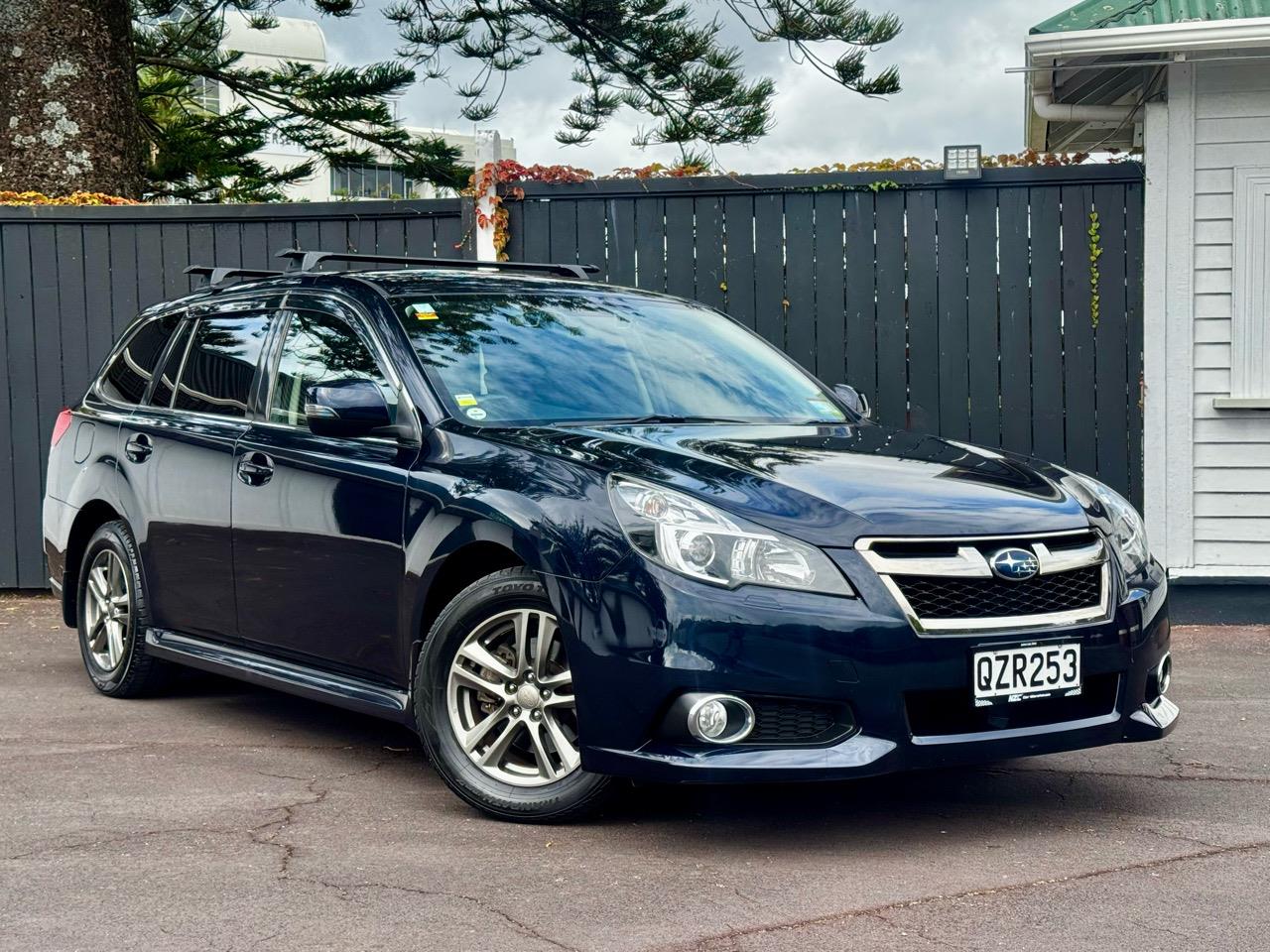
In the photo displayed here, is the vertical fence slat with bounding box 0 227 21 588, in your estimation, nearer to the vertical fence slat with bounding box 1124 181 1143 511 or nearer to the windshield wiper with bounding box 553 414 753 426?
the windshield wiper with bounding box 553 414 753 426

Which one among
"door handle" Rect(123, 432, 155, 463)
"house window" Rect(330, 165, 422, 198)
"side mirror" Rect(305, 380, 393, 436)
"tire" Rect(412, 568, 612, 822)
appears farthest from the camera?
"house window" Rect(330, 165, 422, 198)

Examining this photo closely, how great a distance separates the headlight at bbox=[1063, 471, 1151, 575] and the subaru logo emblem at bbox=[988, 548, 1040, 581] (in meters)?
0.46

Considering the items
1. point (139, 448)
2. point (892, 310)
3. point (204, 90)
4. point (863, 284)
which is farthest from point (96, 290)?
point (204, 90)

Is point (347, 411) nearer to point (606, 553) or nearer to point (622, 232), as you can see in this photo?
point (606, 553)

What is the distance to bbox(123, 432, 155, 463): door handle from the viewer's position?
644 centimetres

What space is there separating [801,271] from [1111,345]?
177 centimetres

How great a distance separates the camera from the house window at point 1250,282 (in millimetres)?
8906

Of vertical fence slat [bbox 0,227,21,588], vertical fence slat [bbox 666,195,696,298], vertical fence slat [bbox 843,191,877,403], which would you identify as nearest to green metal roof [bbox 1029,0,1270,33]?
vertical fence slat [bbox 843,191,877,403]

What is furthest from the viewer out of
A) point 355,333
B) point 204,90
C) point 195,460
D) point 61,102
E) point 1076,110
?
point 204,90

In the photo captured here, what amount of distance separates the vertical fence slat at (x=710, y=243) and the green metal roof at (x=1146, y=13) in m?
2.02

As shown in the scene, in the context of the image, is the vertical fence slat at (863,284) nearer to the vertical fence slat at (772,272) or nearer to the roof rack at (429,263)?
the vertical fence slat at (772,272)

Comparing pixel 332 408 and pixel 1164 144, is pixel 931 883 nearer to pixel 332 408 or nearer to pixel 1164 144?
pixel 332 408

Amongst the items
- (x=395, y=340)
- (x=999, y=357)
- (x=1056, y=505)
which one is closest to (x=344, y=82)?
(x=999, y=357)

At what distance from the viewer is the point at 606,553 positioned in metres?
4.30
